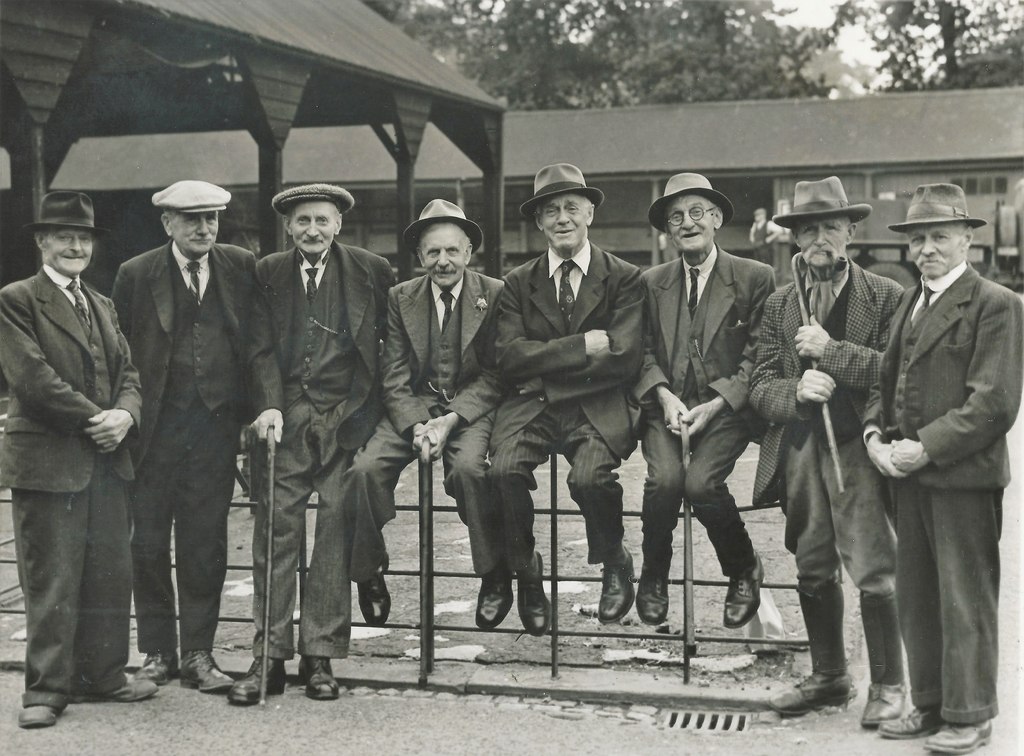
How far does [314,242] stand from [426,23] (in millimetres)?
43427

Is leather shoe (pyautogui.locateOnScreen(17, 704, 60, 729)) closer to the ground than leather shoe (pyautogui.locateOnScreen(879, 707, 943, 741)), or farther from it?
closer to the ground

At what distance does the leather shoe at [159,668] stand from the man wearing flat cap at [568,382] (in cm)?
164

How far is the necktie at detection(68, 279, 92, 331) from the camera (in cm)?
489

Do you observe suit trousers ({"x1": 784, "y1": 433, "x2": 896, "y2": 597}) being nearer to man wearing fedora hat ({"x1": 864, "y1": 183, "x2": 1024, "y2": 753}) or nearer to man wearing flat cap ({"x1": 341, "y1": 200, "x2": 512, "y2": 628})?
man wearing fedora hat ({"x1": 864, "y1": 183, "x2": 1024, "y2": 753})

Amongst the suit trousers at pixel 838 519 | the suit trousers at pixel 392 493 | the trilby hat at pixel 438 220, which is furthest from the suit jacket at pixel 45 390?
the suit trousers at pixel 838 519

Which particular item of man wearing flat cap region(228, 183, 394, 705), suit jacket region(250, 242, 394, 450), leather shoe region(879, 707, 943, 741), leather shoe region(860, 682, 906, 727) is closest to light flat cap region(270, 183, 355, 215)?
man wearing flat cap region(228, 183, 394, 705)

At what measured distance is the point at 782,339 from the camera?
15.7ft

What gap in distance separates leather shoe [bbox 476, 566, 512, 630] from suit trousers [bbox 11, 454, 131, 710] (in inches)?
60.5

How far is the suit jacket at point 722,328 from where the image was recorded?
16.3ft

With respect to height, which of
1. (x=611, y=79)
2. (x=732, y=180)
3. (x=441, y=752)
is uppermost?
(x=611, y=79)

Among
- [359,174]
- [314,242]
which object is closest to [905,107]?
[359,174]

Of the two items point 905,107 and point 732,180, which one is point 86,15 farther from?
point 905,107

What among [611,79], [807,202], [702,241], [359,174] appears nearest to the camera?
[807,202]

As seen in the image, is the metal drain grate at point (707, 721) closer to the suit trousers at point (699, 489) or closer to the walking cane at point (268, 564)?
the suit trousers at point (699, 489)
